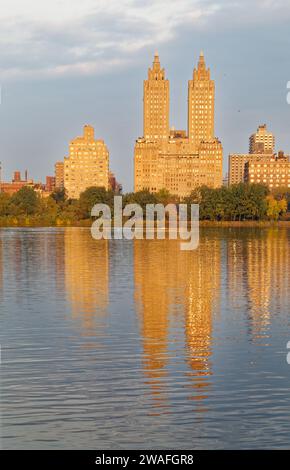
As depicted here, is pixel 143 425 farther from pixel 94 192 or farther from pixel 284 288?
pixel 94 192

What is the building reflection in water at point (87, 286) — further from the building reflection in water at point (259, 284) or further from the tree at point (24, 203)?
the tree at point (24, 203)

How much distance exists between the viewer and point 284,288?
2428cm

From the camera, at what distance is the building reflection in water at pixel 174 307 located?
12.8 meters

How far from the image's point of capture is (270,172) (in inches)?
7569

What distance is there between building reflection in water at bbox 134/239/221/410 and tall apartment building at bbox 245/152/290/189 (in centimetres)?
15495

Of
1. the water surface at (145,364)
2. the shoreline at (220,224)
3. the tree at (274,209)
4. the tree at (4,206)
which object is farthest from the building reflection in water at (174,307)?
the tree at (4,206)

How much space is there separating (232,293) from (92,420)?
1338cm

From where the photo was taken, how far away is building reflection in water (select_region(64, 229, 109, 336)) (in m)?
18.6

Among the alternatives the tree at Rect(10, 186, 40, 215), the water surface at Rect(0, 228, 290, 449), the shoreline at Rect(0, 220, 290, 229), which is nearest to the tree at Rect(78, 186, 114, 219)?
the shoreline at Rect(0, 220, 290, 229)

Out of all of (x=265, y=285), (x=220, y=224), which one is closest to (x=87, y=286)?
(x=265, y=285)

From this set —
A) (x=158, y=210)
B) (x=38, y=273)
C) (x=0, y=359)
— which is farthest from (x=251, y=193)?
(x=0, y=359)

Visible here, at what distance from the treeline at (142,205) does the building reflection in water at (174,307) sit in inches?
2620

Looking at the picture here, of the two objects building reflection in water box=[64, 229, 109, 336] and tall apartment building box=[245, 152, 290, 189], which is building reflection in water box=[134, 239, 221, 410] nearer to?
building reflection in water box=[64, 229, 109, 336]

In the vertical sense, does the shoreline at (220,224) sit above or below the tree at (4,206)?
below
